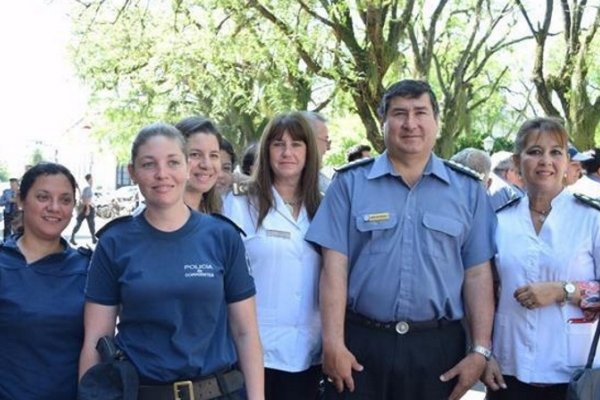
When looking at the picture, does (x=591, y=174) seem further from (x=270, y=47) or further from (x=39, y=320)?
(x=270, y=47)

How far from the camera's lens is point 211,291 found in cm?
291

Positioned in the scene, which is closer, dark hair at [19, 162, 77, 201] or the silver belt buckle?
dark hair at [19, 162, 77, 201]

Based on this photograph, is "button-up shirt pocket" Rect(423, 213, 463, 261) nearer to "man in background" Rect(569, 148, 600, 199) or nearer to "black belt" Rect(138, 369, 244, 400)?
"black belt" Rect(138, 369, 244, 400)

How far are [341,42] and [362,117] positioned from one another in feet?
4.88

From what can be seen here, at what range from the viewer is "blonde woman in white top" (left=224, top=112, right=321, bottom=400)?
367 centimetres

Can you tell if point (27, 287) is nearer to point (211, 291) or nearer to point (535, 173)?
point (211, 291)


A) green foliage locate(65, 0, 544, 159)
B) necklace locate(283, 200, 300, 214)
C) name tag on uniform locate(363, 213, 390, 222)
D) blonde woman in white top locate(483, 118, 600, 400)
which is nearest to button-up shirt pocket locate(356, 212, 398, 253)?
name tag on uniform locate(363, 213, 390, 222)

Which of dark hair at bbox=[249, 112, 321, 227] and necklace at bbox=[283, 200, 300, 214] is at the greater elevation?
dark hair at bbox=[249, 112, 321, 227]

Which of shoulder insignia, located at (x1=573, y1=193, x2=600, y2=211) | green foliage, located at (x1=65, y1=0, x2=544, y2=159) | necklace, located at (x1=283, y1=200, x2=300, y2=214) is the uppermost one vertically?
green foliage, located at (x1=65, y1=0, x2=544, y2=159)

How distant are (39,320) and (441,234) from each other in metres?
1.85

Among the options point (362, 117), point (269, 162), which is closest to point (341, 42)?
point (362, 117)

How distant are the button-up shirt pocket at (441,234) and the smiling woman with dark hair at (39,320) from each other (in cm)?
160

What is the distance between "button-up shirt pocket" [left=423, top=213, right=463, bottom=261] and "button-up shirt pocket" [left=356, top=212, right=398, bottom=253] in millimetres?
157

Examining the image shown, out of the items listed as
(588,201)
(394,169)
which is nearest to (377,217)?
(394,169)
